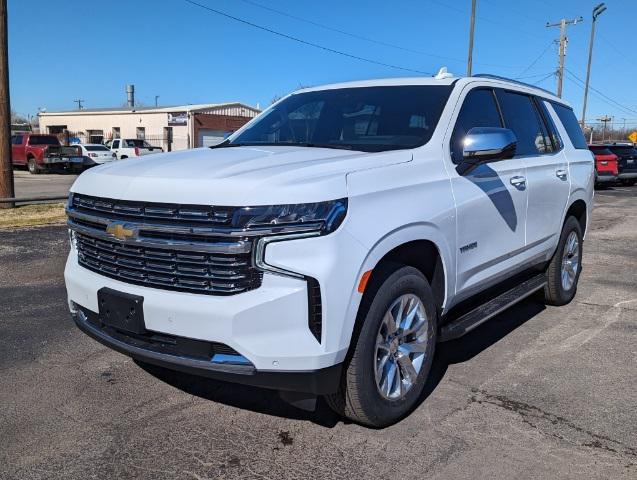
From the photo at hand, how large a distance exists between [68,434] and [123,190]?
4.58ft

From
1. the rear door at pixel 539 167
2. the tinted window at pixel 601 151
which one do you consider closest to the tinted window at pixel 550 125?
the rear door at pixel 539 167

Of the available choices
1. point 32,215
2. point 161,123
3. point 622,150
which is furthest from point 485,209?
point 161,123

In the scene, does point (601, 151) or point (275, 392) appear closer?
point (275, 392)

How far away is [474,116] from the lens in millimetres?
4242

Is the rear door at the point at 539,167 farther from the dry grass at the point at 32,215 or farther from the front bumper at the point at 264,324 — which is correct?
the dry grass at the point at 32,215

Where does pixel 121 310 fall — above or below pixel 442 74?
below

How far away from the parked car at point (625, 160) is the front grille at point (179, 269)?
26216mm

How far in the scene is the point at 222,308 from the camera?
2.75 m

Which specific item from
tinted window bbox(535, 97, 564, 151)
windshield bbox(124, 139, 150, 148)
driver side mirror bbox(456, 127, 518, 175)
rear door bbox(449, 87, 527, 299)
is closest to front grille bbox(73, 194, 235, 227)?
rear door bbox(449, 87, 527, 299)

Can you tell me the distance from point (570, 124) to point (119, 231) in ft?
16.2

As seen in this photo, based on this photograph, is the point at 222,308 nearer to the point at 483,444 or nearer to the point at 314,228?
the point at 314,228

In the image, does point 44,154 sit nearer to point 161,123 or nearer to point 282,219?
point 161,123

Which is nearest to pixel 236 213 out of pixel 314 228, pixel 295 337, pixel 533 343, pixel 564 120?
pixel 314 228

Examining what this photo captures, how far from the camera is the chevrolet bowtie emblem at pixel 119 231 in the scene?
2.98m
